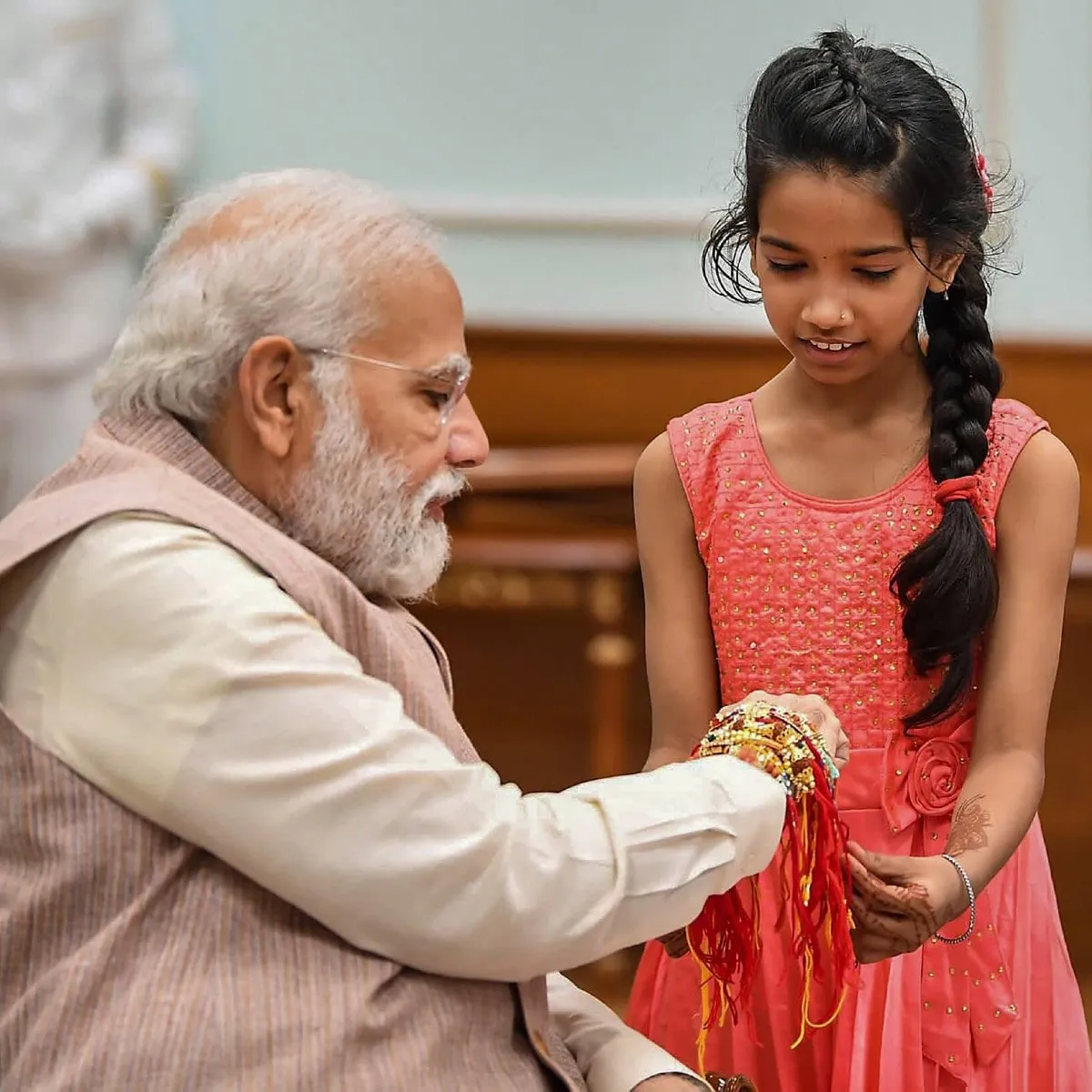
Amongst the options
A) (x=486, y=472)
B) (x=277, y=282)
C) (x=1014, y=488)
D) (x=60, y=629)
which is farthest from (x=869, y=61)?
(x=486, y=472)

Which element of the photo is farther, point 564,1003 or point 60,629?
point 564,1003

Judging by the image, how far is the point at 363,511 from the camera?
1.62 m

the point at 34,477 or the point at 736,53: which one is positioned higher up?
the point at 736,53

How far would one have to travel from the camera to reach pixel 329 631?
5.00 ft

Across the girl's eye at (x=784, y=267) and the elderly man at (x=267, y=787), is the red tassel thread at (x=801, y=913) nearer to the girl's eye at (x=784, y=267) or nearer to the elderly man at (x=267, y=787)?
the elderly man at (x=267, y=787)

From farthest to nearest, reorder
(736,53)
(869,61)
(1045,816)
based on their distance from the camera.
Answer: (736,53) < (1045,816) < (869,61)

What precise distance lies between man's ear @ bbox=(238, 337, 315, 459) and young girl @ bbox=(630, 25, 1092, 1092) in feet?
1.58

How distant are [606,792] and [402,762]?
211mm

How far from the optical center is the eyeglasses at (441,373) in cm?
159

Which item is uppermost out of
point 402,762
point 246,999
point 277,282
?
point 277,282

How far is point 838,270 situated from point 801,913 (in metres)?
0.63

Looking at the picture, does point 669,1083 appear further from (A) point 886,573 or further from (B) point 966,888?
(A) point 886,573

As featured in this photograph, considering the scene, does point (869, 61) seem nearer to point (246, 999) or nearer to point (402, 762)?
point (402, 762)

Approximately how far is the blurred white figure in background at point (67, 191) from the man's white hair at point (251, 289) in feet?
9.41
